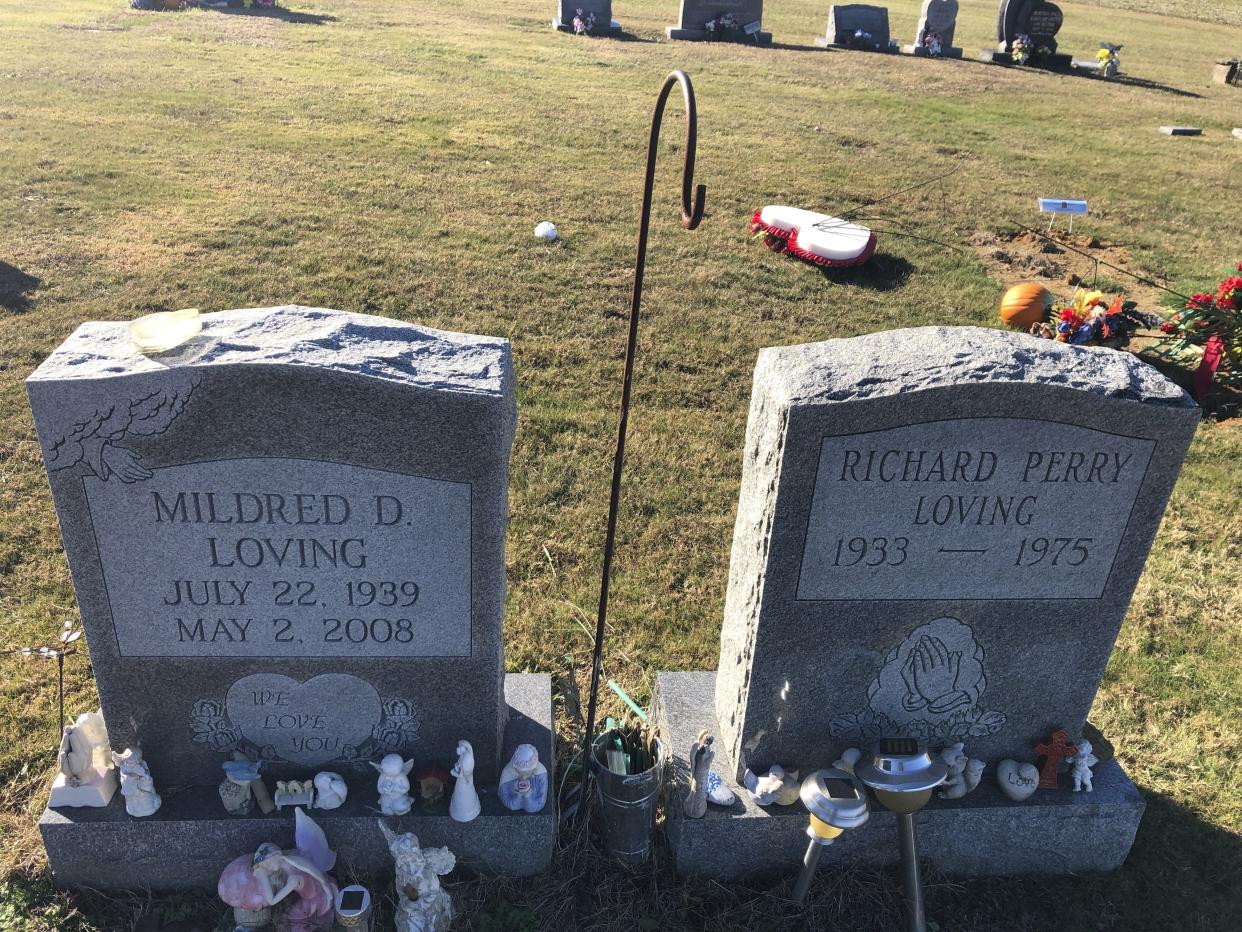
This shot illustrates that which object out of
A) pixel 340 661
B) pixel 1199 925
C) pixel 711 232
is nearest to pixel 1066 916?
pixel 1199 925

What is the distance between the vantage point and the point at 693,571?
5246 millimetres

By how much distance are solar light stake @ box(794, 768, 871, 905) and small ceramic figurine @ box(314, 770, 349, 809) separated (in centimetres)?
165

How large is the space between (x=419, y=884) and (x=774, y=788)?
130 cm

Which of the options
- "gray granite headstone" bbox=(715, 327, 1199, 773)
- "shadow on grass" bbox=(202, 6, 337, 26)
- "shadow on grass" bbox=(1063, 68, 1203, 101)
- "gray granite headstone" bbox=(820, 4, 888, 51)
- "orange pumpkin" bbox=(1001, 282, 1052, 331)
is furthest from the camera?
"gray granite headstone" bbox=(820, 4, 888, 51)

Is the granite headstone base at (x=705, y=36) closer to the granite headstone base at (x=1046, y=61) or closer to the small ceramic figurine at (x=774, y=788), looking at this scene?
the granite headstone base at (x=1046, y=61)

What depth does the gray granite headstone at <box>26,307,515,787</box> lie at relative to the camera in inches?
114

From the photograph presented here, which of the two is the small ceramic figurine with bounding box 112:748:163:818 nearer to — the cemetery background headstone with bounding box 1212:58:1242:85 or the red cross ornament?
the red cross ornament

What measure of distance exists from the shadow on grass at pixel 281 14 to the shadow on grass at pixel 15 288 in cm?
1438

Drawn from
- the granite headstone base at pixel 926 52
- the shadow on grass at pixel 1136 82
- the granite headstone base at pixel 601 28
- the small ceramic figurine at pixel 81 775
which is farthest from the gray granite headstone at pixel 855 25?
the small ceramic figurine at pixel 81 775

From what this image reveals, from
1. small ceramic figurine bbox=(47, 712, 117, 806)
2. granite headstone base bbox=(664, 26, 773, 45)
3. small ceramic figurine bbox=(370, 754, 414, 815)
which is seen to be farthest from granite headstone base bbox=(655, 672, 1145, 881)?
granite headstone base bbox=(664, 26, 773, 45)

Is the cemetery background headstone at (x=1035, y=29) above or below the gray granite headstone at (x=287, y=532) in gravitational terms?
A: above

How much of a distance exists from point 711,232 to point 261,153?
5.75 m

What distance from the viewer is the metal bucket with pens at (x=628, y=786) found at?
3.42 m

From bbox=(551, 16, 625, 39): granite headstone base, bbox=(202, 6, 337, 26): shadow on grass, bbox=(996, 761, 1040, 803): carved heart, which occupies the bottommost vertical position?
bbox=(996, 761, 1040, 803): carved heart
